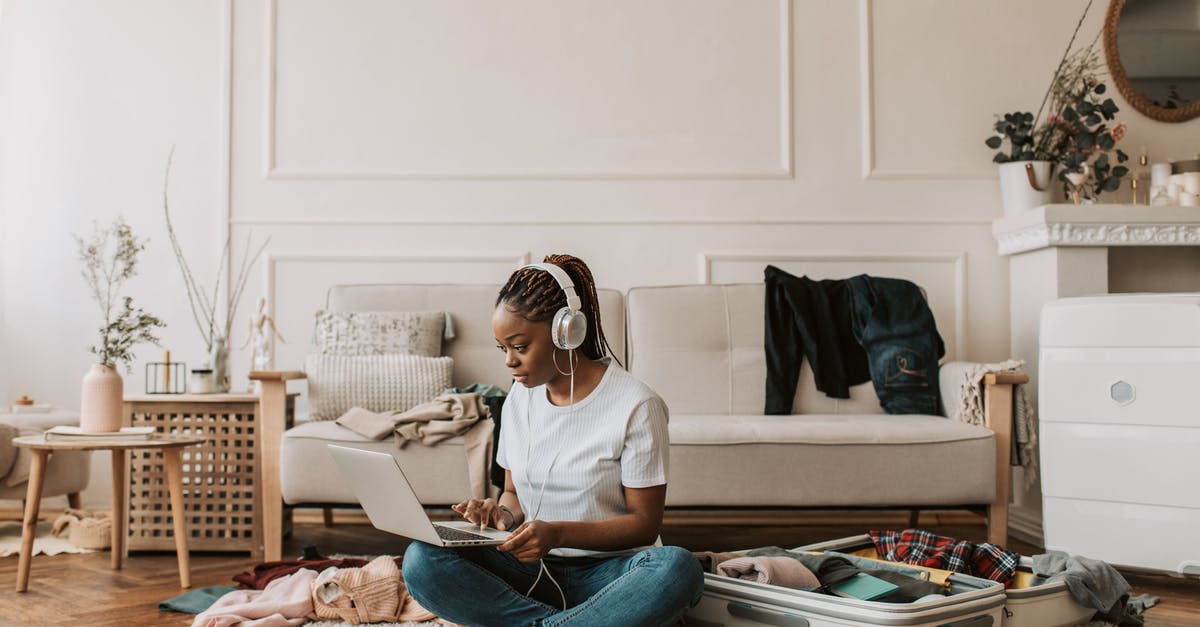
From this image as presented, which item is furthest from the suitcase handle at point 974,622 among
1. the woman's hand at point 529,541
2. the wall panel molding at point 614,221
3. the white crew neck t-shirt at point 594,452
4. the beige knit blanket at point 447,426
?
the wall panel molding at point 614,221

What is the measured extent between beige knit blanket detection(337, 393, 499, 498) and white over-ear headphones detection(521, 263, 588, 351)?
48.5 inches

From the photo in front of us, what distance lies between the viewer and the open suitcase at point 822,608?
5.34ft

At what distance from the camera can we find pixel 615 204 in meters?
3.77

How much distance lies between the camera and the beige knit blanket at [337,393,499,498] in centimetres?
275

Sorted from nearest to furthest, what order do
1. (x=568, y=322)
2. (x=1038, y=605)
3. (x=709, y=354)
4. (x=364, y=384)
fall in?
(x=568, y=322) → (x=1038, y=605) → (x=364, y=384) → (x=709, y=354)

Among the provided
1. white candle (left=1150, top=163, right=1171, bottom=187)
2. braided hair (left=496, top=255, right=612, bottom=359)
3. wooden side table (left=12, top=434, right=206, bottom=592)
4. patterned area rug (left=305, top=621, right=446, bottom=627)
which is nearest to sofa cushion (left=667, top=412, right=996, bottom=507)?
patterned area rug (left=305, top=621, right=446, bottom=627)

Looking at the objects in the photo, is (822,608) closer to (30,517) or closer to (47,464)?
(30,517)

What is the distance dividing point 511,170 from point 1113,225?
2138mm

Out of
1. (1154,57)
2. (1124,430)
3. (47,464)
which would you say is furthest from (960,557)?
(47,464)

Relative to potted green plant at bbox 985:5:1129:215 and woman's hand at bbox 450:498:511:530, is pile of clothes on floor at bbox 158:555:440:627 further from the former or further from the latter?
potted green plant at bbox 985:5:1129:215

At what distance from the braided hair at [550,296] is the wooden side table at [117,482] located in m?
1.44

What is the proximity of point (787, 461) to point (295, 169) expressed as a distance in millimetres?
2200

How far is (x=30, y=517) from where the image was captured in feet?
8.29

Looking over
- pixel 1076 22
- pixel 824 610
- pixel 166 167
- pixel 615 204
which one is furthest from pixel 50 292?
pixel 1076 22
